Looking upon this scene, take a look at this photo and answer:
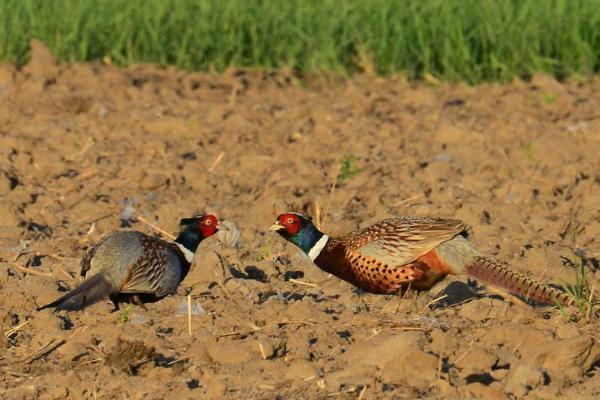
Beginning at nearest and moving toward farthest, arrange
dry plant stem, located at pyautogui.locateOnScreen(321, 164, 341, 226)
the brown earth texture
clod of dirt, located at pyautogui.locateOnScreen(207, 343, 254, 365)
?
the brown earth texture < clod of dirt, located at pyautogui.locateOnScreen(207, 343, 254, 365) < dry plant stem, located at pyautogui.locateOnScreen(321, 164, 341, 226)

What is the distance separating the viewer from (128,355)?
19.0 feet

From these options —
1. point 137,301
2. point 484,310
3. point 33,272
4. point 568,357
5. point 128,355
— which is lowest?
point 33,272

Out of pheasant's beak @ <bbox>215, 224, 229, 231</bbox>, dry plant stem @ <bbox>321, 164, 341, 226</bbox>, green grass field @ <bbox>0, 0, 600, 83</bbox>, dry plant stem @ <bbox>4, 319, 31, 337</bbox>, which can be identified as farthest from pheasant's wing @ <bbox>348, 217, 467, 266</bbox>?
green grass field @ <bbox>0, 0, 600, 83</bbox>

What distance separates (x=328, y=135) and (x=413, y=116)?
0.86 meters

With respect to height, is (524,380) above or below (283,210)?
above

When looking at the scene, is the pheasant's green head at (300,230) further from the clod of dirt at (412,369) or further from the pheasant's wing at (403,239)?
the clod of dirt at (412,369)

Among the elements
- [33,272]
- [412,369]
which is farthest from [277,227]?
[412,369]

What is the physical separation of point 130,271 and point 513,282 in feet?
6.10

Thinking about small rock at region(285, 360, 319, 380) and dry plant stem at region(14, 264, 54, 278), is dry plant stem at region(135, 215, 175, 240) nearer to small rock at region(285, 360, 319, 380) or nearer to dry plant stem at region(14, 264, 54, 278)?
dry plant stem at region(14, 264, 54, 278)

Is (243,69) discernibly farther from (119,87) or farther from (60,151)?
(60,151)

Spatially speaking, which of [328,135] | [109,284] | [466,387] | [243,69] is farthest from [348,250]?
[243,69]

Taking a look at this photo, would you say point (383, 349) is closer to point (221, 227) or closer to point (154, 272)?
point (154, 272)

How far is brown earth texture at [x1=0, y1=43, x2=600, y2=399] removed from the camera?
18.8 feet

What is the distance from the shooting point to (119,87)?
11625 mm
